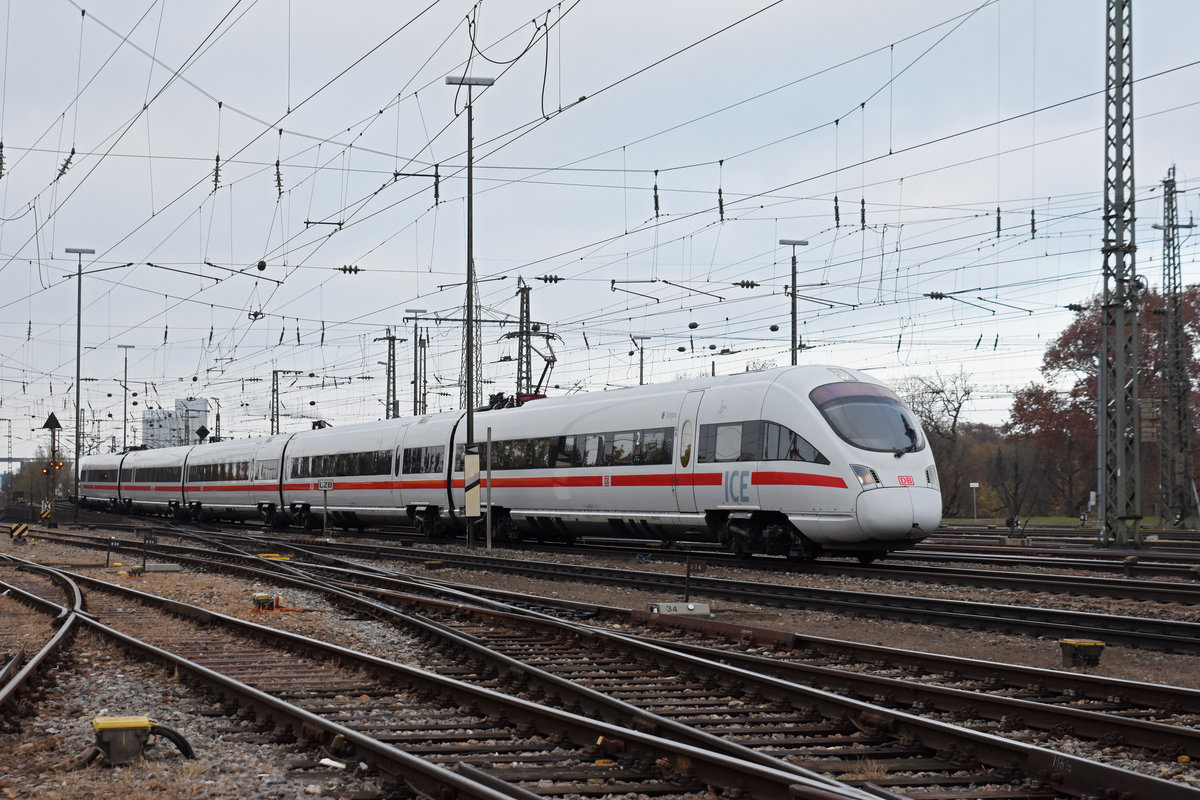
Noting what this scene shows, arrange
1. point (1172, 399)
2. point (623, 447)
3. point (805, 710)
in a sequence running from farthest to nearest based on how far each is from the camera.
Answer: point (1172, 399), point (623, 447), point (805, 710)

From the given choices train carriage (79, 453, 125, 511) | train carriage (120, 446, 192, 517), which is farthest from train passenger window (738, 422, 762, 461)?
train carriage (79, 453, 125, 511)

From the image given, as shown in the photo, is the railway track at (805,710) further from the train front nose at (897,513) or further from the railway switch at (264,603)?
the train front nose at (897,513)

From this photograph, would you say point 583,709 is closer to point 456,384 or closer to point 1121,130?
point 1121,130

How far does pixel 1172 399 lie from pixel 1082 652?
127 feet

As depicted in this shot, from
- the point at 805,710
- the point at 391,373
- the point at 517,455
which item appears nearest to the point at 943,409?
the point at 391,373

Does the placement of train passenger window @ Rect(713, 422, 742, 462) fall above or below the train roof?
below

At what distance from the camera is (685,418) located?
71.9ft

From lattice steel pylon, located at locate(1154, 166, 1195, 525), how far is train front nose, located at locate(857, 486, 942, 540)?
79.5ft

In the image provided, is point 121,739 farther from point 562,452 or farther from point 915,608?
point 562,452

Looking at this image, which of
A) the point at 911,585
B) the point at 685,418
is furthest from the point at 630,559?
the point at 911,585

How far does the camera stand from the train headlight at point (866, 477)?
18.4m

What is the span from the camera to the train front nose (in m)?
18.3

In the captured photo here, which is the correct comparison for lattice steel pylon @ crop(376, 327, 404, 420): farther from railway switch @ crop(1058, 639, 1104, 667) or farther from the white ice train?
railway switch @ crop(1058, 639, 1104, 667)

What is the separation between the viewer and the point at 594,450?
965 inches
